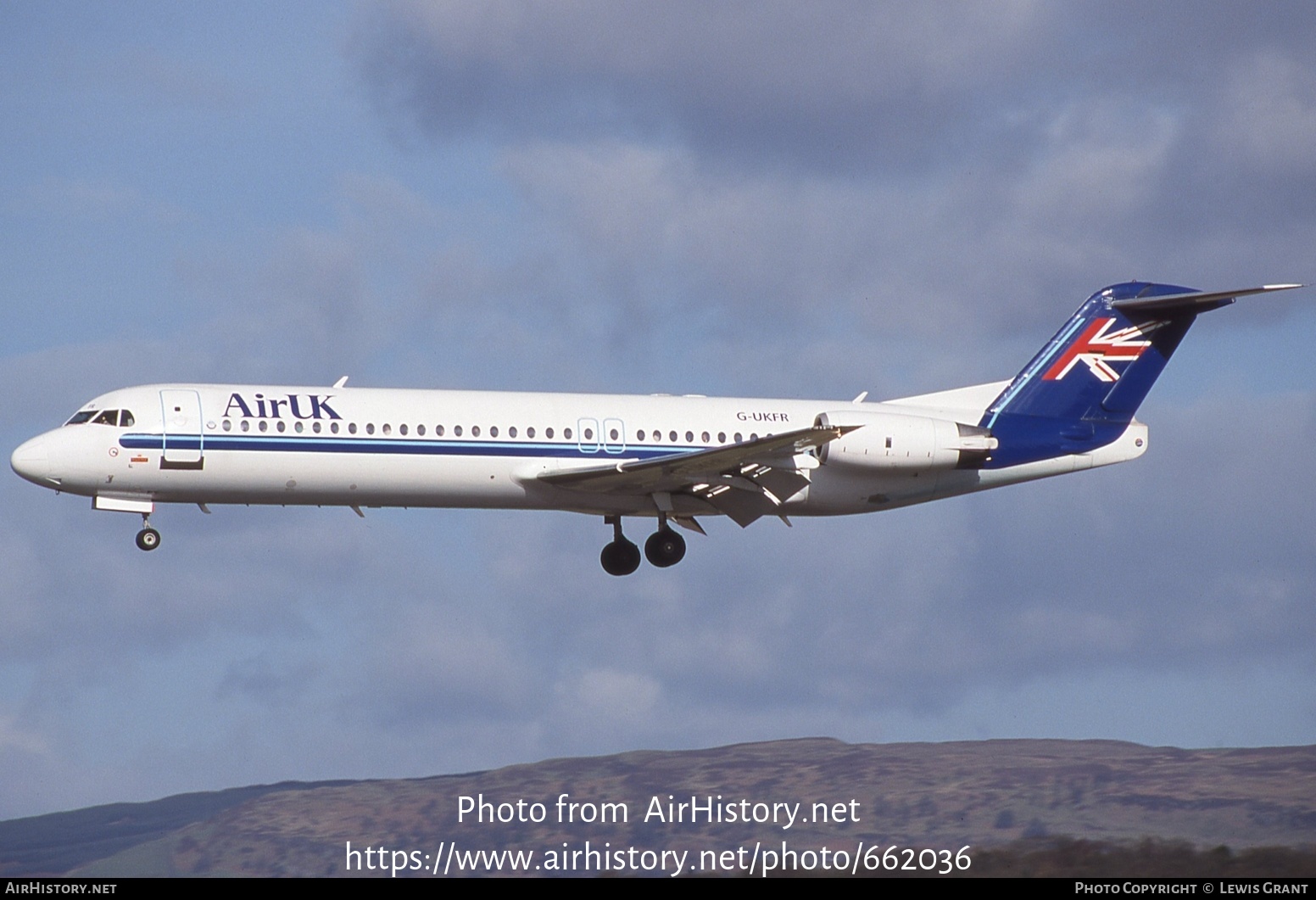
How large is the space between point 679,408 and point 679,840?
9.10 metres

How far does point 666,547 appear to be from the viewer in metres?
39.6

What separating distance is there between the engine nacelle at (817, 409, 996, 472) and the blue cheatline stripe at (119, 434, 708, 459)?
345 cm

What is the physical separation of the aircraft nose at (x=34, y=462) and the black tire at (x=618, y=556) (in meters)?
12.1

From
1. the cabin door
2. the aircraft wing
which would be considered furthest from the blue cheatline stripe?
the aircraft wing

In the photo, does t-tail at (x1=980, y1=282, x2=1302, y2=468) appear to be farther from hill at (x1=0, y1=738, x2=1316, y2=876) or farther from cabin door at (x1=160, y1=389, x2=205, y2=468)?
cabin door at (x1=160, y1=389, x2=205, y2=468)

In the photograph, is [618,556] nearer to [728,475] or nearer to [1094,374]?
[728,475]

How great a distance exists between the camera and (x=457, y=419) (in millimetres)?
36625

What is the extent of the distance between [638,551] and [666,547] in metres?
1.54

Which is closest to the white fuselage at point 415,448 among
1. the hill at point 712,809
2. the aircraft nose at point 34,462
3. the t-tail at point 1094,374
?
the aircraft nose at point 34,462

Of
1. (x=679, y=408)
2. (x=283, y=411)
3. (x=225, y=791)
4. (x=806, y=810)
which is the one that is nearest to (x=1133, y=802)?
(x=806, y=810)

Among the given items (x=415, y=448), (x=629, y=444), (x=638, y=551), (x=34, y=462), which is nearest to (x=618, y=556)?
(x=638, y=551)

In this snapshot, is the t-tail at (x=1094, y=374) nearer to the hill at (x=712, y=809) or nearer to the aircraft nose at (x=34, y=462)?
the hill at (x=712, y=809)

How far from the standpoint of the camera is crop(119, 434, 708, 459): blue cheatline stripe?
3525cm

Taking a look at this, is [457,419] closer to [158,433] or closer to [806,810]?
[158,433]
